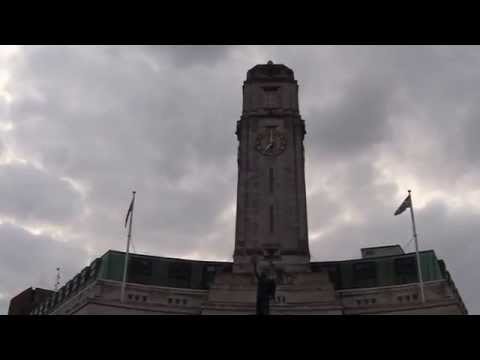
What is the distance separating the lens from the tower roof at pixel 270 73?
92.0 m

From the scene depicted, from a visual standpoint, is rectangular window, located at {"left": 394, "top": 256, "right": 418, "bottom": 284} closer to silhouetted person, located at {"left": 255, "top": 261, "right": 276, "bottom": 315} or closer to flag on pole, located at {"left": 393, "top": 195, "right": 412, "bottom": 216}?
flag on pole, located at {"left": 393, "top": 195, "right": 412, "bottom": 216}

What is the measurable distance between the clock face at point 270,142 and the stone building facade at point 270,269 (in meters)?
0.15

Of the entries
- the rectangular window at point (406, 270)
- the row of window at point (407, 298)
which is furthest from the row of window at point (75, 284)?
the rectangular window at point (406, 270)

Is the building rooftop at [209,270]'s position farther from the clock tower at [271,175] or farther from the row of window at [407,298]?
the clock tower at [271,175]

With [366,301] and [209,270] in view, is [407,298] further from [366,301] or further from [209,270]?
[209,270]

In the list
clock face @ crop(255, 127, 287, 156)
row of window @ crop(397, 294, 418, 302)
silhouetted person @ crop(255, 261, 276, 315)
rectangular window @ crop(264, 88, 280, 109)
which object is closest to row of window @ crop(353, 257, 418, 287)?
row of window @ crop(397, 294, 418, 302)

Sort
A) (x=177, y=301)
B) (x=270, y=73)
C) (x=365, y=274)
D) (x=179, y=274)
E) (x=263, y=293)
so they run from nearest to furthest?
(x=263, y=293), (x=177, y=301), (x=365, y=274), (x=179, y=274), (x=270, y=73)

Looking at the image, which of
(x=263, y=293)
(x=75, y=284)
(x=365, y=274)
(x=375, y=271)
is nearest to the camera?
(x=263, y=293)

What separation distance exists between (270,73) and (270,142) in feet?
40.8

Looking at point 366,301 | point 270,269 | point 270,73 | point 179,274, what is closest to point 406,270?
point 366,301

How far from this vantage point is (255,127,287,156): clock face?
284ft

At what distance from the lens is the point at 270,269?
76.6m
